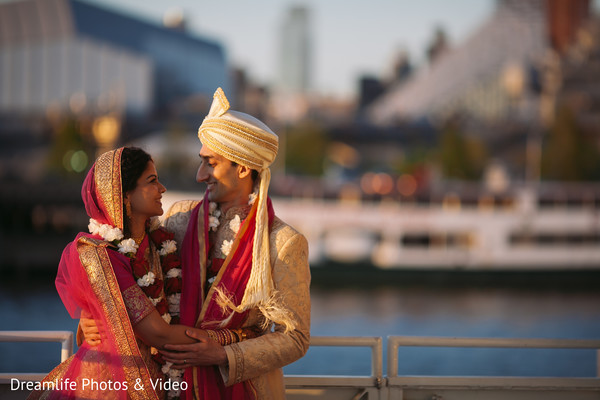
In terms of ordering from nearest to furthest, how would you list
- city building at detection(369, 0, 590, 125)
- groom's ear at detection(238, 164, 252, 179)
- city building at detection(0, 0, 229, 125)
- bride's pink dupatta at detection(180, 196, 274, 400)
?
bride's pink dupatta at detection(180, 196, 274, 400), groom's ear at detection(238, 164, 252, 179), city building at detection(369, 0, 590, 125), city building at detection(0, 0, 229, 125)

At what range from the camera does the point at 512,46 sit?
72.6 meters

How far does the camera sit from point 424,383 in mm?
3756

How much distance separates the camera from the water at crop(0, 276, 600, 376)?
15.6 m

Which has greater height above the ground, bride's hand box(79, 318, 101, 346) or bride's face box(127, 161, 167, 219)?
bride's face box(127, 161, 167, 219)

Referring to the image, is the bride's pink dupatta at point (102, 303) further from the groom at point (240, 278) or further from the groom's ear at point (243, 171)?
the groom's ear at point (243, 171)

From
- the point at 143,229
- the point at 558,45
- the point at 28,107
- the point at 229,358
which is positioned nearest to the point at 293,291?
the point at 229,358

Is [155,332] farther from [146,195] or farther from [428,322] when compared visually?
[428,322]

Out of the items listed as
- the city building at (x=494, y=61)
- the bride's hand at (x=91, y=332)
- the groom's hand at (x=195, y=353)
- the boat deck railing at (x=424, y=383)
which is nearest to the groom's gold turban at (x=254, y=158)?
the groom's hand at (x=195, y=353)

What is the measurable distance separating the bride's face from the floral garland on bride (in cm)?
14

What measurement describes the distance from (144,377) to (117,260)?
1.59ft

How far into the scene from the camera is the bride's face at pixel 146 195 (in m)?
2.86

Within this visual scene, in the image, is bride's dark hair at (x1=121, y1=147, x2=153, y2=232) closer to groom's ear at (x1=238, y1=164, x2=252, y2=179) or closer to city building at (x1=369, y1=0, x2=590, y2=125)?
groom's ear at (x1=238, y1=164, x2=252, y2=179)

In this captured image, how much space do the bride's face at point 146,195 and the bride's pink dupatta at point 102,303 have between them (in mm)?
100

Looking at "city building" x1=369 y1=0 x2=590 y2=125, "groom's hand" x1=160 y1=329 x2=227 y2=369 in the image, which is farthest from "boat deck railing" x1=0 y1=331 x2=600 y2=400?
"city building" x1=369 y1=0 x2=590 y2=125
